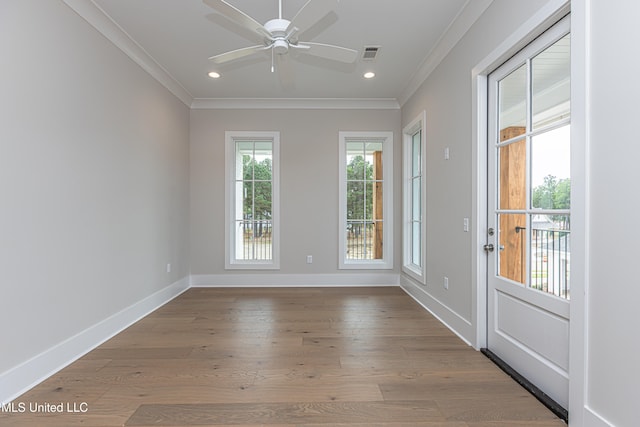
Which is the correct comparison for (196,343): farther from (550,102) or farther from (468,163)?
(550,102)

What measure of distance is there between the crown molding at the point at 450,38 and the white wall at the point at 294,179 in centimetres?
98

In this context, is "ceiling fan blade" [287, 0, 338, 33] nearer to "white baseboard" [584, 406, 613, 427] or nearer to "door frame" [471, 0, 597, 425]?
"door frame" [471, 0, 597, 425]

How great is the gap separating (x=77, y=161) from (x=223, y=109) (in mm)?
2582

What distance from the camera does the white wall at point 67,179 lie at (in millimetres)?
1930

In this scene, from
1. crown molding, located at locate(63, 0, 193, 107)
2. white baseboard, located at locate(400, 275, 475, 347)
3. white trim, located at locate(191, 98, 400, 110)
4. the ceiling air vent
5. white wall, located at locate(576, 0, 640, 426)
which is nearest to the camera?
white wall, located at locate(576, 0, 640, 426)

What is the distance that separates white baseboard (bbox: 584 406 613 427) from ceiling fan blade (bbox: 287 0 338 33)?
2421mm

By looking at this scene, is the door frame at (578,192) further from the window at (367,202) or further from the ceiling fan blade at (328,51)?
the window at (367,202)

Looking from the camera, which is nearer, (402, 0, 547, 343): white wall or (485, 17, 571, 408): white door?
(485, 17, 571, 408): white door

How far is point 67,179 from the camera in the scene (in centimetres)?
235

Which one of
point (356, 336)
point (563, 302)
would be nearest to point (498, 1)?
point (563, 302)

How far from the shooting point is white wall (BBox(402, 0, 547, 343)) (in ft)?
7.95

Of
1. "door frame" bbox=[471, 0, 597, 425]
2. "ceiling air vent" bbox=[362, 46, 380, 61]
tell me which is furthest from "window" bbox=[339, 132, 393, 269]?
"door frame" bbox=[471, 0, 597, 425]

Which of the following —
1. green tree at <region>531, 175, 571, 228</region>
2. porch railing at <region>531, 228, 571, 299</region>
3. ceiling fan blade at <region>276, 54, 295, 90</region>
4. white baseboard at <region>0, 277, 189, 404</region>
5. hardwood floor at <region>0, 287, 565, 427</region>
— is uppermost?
ceiling fan blade at <region>276, 54, 295, 90</region>

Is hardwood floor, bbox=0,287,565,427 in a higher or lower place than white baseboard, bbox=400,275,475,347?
lower
